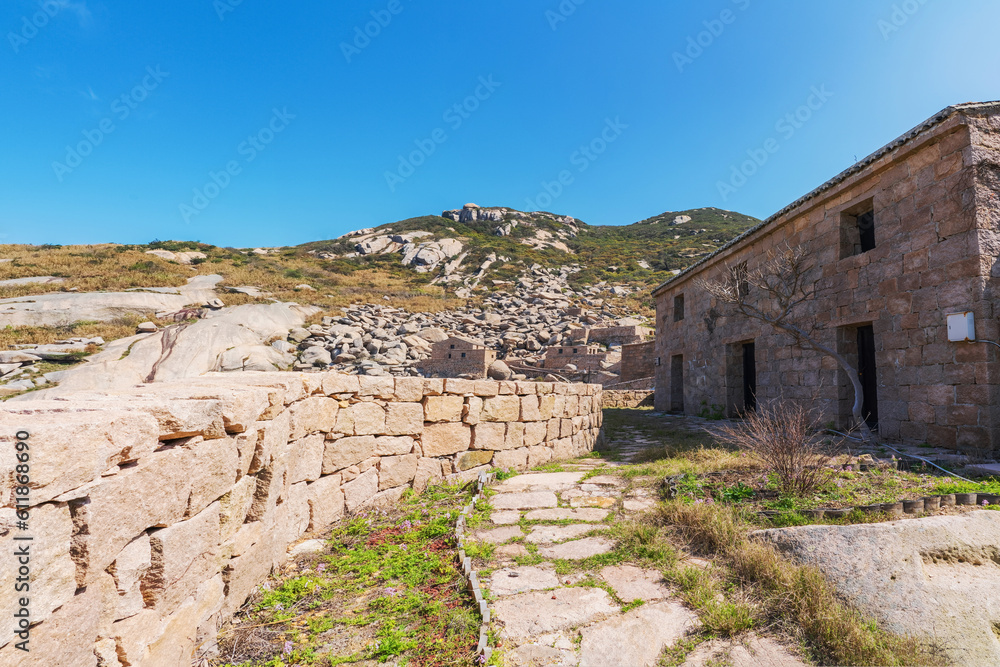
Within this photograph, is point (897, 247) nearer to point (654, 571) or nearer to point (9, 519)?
point (654, 571)

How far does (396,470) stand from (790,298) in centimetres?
783

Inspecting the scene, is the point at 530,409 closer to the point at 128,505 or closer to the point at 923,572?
the point at 923,572

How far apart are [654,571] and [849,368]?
636cm

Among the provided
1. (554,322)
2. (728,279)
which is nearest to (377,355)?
(554,322)

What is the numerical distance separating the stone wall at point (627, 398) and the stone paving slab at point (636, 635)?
14080 millimetres

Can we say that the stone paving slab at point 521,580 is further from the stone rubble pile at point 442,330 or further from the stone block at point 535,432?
the stone rubble pile at point 442,330

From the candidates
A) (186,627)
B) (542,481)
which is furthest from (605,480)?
(186,627)

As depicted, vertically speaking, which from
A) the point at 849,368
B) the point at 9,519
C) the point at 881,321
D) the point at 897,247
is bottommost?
the point at 9,519

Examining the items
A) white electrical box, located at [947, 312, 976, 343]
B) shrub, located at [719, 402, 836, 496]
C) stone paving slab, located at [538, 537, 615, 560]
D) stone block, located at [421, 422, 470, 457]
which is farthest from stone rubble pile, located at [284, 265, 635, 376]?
white electrical box, located at [947, 312, 976, 343]

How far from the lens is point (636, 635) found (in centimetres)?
232

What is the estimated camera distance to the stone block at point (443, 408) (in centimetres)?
485

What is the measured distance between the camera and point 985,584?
253cm

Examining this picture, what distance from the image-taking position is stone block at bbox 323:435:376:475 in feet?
12.6

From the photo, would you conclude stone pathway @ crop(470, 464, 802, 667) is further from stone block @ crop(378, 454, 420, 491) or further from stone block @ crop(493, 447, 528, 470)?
stone block @ crop(493, 447, 528, 470)
